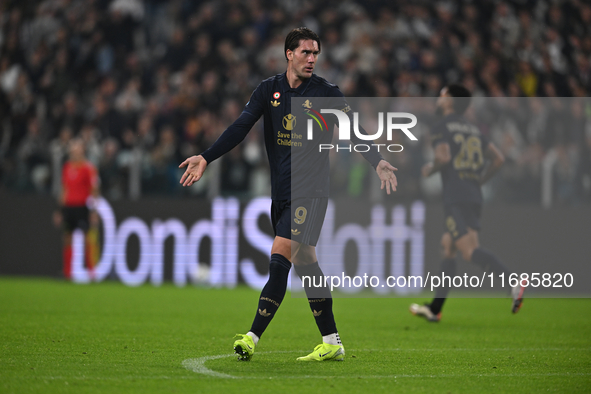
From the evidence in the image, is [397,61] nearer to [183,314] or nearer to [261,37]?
[261,37]

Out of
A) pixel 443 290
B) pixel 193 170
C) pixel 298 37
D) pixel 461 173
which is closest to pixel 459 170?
pixel 461 173

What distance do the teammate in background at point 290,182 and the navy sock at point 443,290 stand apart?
2.87 meters

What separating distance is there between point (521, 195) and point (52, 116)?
7.94 meters

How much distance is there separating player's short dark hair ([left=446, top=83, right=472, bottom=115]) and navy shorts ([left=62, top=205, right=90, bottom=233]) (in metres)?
6.54

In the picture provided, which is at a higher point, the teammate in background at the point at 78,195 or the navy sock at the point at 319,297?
the teammate in background at the point at 78,195

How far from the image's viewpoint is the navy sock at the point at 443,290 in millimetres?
7609

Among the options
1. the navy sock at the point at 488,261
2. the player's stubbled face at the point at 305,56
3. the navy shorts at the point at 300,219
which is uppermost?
the player's stubbled face at the point at 305,56

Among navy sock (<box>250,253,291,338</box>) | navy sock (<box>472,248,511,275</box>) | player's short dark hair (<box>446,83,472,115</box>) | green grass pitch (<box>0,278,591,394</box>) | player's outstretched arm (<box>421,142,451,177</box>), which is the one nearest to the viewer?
green grass pitch (<box>0,278,591,394</box>)

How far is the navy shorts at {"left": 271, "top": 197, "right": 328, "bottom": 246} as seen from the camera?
4809mm

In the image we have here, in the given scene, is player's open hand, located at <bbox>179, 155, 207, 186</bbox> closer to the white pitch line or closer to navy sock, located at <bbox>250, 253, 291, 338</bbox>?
navy sock, located at <bbox>250, 253, 291, 338</bbox>

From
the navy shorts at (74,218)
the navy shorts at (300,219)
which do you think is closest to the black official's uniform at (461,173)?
the navy shorts at (300,219)

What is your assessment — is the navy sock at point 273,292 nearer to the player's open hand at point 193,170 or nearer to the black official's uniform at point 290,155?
the black official's uniform at point 290,155

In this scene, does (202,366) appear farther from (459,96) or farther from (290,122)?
(459,96)

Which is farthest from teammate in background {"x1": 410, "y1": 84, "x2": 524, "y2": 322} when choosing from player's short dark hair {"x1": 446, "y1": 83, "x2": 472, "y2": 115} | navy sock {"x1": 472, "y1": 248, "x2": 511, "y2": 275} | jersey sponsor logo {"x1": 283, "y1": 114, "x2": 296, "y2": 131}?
jersey sponsor logo {"x1": 283, "y1": 114, "x2": 296, "y2": 131}
